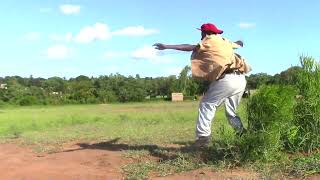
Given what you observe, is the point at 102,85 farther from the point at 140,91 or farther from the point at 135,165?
the point at 135,165

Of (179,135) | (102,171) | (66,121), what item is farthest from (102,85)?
(102,171)

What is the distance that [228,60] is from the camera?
7121mm

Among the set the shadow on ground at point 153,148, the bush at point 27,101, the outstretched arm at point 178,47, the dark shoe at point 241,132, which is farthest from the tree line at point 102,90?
the dark shoe at point 241,132

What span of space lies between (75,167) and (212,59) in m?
2.34

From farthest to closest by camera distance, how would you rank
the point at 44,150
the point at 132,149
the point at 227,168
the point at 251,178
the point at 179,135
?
1. the point at 179,135
2. the point at 44,150
3. the point at 132,149
4. the point at 227,168
5. the point at 251,178

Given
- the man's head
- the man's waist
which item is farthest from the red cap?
the man's waist

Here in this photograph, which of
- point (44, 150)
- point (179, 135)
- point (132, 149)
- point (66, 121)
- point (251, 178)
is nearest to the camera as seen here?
point (251, 178)

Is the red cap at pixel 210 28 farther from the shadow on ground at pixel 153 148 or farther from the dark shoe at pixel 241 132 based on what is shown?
the shadow on ground at pixel 153 148

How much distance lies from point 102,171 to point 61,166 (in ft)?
2.39

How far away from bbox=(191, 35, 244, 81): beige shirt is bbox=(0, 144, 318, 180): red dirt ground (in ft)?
4.79

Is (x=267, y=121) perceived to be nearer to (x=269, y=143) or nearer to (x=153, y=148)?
(x=269, y=143)

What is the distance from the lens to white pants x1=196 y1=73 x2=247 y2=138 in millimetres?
7227

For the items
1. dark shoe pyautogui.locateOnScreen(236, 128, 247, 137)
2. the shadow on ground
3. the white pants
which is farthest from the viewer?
the shadow on ground

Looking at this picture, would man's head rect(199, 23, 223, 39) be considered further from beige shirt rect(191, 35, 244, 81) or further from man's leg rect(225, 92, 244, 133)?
man's leg rect(225, 92, 244, 133)
